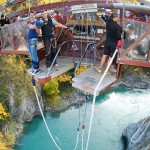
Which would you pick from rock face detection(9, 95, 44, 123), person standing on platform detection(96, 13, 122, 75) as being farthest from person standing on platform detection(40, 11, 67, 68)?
rock face detection(9, 95, 44, 123)

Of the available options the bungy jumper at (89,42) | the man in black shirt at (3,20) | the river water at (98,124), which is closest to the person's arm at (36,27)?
the bungy jumper at (89,42)

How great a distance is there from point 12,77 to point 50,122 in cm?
443

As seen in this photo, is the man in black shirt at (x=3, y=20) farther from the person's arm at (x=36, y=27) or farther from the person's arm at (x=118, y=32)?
the person's arm at (x=118, y=32)

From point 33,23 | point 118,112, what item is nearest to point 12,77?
point 118,112

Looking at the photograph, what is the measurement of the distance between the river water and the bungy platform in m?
9.44

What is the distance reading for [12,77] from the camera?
18328 mm

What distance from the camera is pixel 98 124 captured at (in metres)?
20.3

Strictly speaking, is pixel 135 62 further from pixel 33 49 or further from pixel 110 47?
pixel 33 49

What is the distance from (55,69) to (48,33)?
3.68 ft

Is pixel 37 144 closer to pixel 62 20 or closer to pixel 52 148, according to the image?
pixel 52 148

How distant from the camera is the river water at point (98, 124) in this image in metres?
18.0

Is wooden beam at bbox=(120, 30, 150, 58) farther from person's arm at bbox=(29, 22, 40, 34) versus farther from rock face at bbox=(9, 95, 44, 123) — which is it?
rock face at bbox=(9, 95, 44, 123)

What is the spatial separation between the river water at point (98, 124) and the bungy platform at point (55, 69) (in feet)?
31.0

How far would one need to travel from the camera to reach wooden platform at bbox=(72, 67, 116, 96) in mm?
7238
